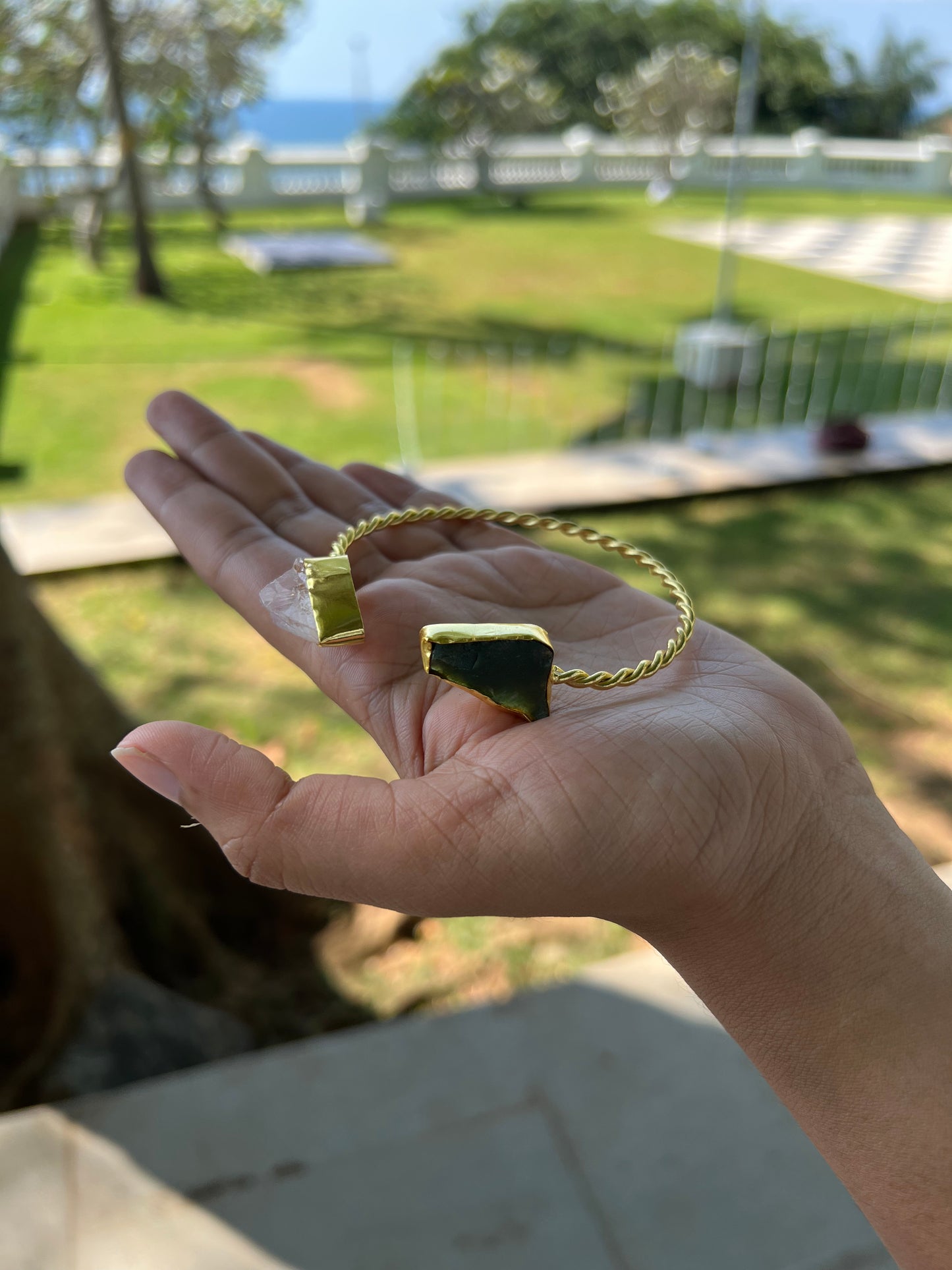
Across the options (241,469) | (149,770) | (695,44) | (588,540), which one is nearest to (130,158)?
(241,469)

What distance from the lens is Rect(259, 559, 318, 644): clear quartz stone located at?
1571 millimetres

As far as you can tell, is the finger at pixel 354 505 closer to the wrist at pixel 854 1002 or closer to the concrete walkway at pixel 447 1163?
the wrist at pixel 854 1002

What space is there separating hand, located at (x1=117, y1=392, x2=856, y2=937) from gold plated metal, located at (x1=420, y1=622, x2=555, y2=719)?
4 centimetres

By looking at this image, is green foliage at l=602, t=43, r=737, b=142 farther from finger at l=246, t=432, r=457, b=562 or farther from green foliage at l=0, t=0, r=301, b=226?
A: finger at l=246, t=432, r=457, b=562

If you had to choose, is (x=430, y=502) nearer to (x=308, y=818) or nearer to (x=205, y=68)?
(x=308, y=818)

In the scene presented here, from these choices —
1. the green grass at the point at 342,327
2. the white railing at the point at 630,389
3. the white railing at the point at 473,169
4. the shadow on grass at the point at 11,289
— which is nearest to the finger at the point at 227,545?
the white railing at the point at 630,389

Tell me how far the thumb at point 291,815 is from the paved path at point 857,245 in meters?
13.3

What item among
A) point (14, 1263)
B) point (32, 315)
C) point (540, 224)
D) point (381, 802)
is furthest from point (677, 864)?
point (540, 224)

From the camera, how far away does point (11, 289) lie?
11938 millimetres

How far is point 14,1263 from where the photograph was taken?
2.01 meters


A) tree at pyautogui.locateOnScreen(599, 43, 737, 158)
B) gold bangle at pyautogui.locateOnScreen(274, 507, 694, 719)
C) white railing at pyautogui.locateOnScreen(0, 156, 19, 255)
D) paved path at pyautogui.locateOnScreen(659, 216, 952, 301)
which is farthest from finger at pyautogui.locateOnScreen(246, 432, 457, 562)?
tree at pyautogui.locateOnScreen(599, 43, 737, 158)

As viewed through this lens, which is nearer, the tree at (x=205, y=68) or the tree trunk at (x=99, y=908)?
the tree trunk at (x=99, y=908)

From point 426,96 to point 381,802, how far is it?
27.7 meters

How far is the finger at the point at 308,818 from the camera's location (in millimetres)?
1202
